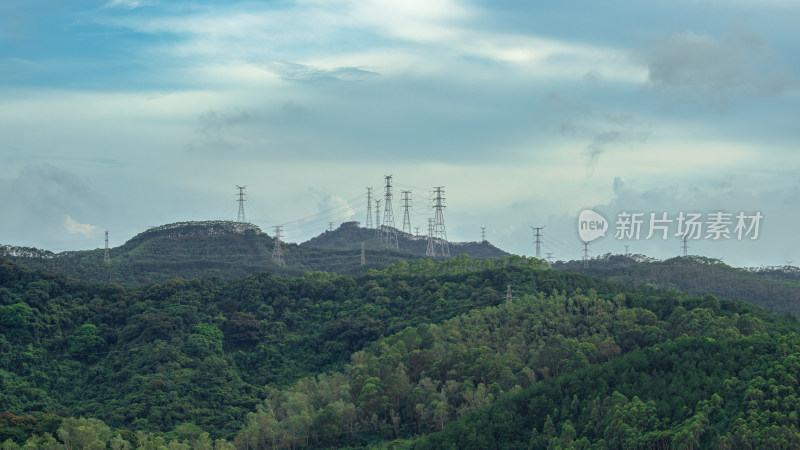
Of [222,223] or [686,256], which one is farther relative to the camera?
[222,223]

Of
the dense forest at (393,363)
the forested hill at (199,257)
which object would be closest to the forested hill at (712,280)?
the dense forest at (393,363)

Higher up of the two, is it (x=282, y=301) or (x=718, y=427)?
(x=282, y=301)

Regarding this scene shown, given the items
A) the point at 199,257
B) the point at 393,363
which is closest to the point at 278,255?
the point at 199,257

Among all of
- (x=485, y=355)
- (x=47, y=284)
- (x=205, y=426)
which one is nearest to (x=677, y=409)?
(x=485, y=355)

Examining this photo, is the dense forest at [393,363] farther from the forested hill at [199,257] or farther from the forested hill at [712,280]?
the forested hill at [712,280]

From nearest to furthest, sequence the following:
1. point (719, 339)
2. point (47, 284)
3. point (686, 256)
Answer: point (719, 339) < point (47, 284) < point (686, 256)

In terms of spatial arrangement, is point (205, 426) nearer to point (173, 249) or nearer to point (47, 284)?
point (47, 284)

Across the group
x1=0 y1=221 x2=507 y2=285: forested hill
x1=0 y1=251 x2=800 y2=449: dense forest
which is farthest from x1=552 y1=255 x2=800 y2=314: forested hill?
x1=0 y1=221 x2=507 y2=285: forested hill
